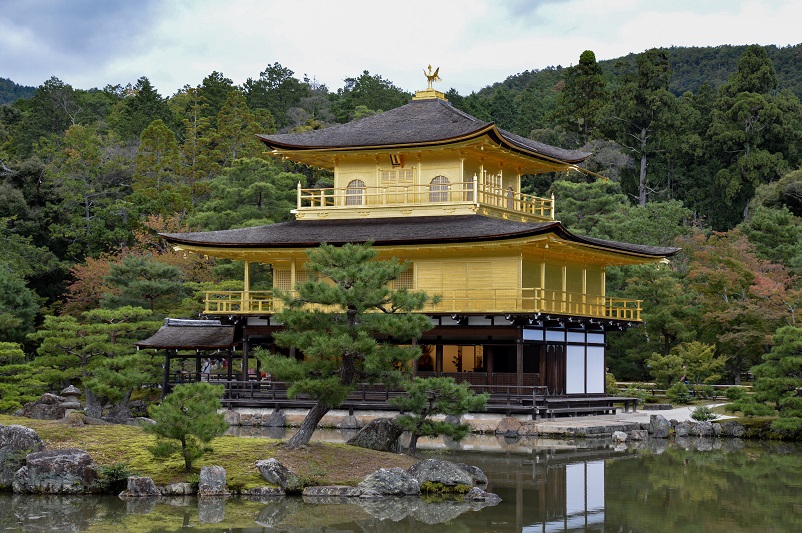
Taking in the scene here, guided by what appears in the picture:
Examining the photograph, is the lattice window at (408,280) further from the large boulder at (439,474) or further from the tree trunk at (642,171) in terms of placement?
the tree trunk at (642,171)

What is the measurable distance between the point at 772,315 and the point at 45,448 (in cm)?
2610

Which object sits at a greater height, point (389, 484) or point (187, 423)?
point (187, 423)

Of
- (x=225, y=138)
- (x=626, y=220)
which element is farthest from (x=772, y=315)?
(x=225, y=138)

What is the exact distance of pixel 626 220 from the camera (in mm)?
51406

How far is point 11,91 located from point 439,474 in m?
155

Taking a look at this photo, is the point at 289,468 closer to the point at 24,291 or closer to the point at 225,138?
the point at 24,291

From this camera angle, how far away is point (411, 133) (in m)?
37.3

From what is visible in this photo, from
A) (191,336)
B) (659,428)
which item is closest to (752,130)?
(659,428)

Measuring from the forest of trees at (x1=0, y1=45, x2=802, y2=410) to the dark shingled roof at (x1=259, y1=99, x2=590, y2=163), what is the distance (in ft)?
24.7

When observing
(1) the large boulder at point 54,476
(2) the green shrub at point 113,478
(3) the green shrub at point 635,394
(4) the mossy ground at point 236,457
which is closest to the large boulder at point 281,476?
(4) the mossy ground at point 236,457

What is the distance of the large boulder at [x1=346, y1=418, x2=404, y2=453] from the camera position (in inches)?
875

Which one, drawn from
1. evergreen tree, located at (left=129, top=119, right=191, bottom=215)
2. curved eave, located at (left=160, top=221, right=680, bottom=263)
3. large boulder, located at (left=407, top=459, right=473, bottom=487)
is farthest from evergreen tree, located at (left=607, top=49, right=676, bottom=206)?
large boulder, located at (left=407, top=459, right=473, bottom=487)

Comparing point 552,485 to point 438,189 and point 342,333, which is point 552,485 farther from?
point 438,189

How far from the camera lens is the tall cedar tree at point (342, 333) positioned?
68.3 ft
